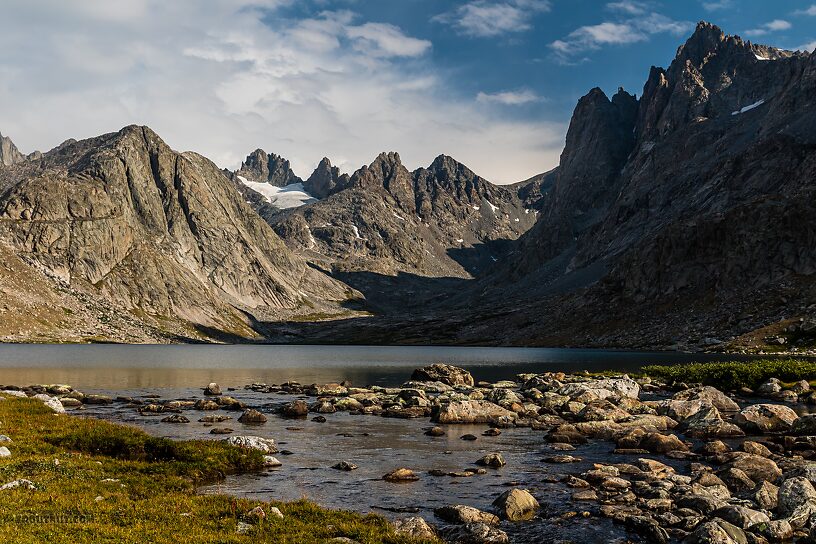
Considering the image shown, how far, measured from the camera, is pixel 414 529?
73.0 ft

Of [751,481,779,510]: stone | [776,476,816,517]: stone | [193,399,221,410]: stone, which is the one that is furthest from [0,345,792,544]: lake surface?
[776,476,816,517]: stone

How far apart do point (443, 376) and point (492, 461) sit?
2054 inches

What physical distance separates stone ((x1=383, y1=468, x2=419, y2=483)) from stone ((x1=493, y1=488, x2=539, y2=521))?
611 cm

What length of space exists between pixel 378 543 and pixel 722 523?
42.6 ft

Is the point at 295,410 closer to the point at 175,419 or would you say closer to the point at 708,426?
the point at 175,419

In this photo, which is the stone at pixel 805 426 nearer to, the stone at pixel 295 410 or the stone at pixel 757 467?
the stone at pixel 757 467

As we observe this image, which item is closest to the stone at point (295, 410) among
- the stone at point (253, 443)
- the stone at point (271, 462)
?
the stone at point (253, 443)

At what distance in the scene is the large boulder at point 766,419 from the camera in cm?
4731

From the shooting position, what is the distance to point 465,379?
294 feet

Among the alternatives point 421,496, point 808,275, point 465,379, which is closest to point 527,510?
point 421,496

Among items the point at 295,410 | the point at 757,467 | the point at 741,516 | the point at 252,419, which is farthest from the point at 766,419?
the point at 252,419

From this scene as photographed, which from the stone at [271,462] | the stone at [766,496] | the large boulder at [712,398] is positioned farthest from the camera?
the large boulder at [712,398]

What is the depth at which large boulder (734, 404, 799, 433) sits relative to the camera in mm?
47312

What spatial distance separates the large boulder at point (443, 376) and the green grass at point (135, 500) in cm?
5518
